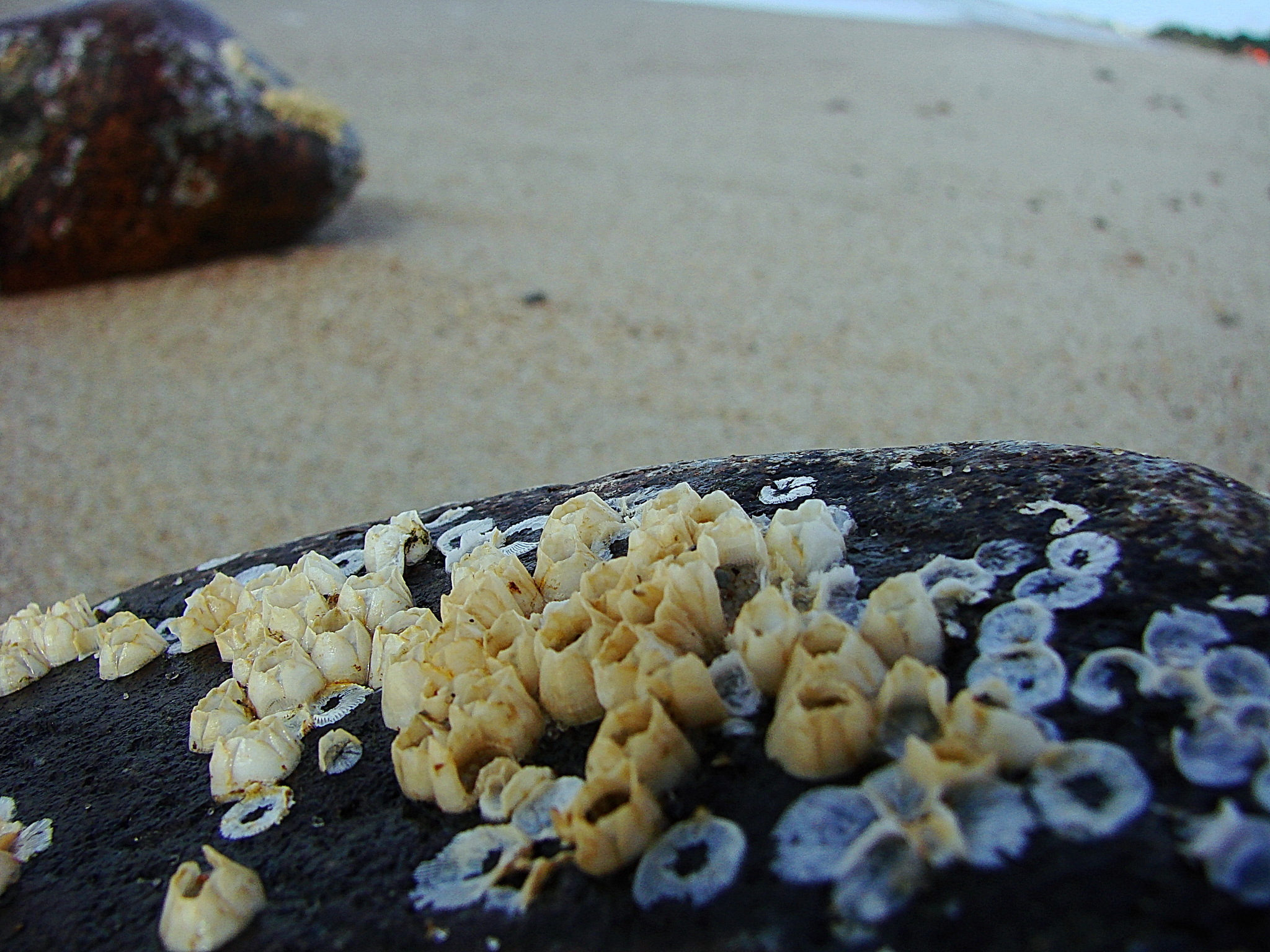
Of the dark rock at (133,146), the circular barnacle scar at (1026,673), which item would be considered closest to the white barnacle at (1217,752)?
the circular barnacle scar at (1026,673)

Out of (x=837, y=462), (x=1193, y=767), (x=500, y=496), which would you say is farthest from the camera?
(x=500, y=496)

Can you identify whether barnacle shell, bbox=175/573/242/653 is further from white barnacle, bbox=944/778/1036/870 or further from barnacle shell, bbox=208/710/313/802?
white barnacle, bbox=944/778/1036/870

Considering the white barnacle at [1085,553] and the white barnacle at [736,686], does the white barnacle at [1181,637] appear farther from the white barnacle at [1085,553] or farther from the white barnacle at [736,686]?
the white barnacle at [736,686]

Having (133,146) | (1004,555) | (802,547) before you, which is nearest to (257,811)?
(802,547)

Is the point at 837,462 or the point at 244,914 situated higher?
the point at 837,462

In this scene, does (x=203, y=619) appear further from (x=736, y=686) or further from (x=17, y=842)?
(x=736, y=686)

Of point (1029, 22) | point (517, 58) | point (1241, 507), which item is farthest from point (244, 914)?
point (1029, 22)

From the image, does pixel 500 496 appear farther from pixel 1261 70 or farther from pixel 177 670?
pixel 1261 70
